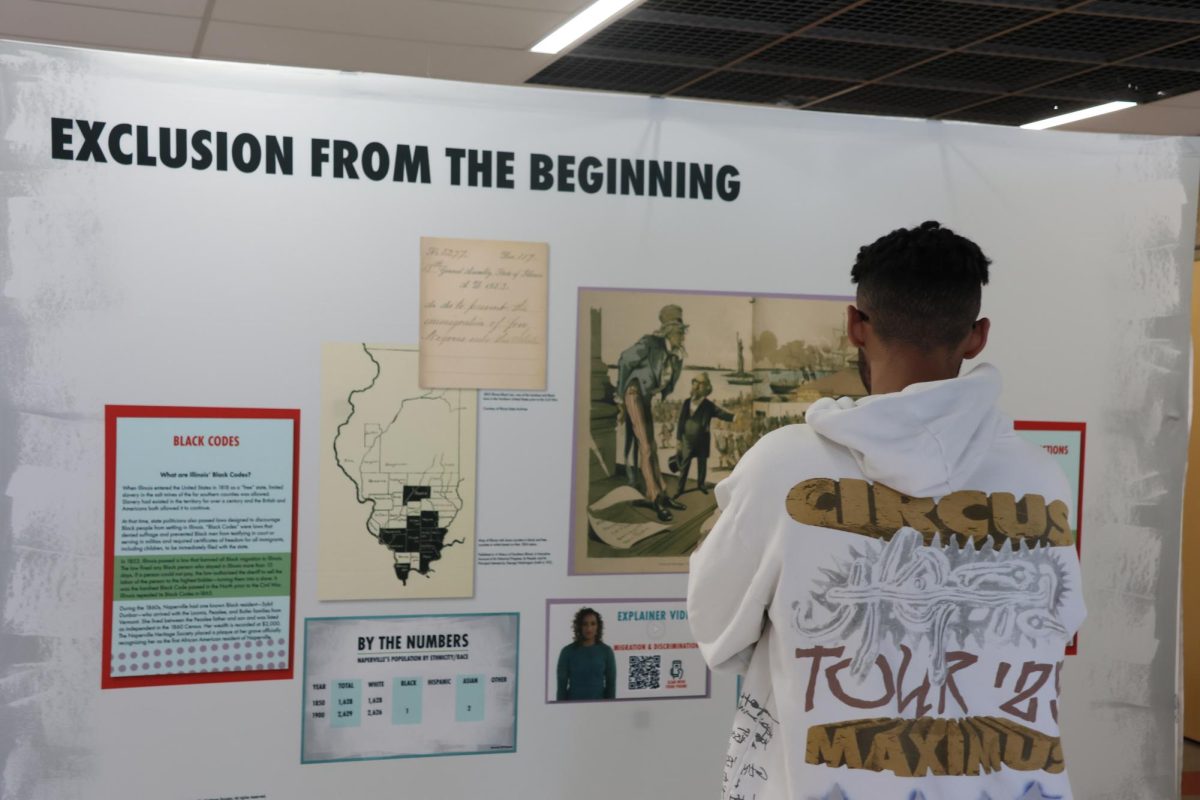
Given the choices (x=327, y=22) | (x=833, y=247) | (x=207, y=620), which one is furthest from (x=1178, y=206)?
(x=327, y=22)

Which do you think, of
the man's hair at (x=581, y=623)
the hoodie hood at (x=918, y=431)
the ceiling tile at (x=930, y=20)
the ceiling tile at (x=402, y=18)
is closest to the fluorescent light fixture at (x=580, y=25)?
the ceiling tile at (x=402, y=18)

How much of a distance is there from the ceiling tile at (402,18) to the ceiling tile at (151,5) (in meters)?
0.09

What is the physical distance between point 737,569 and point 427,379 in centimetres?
105

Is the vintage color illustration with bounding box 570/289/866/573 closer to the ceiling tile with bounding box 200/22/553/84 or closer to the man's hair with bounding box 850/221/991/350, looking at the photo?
the man's hair with bounding box 850/221/991/350

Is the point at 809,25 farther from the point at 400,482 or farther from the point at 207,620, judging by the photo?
the point at 207,620

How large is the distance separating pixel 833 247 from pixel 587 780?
1.34 metres

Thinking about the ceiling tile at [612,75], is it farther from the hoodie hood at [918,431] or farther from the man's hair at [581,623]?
the hoodie hood at [918,431]

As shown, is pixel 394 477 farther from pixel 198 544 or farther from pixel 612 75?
pixel 612 75

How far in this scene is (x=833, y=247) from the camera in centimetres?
277

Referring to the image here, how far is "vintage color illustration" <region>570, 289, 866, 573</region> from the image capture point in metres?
2.65

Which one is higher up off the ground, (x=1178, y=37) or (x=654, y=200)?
(x=1178, y=37)

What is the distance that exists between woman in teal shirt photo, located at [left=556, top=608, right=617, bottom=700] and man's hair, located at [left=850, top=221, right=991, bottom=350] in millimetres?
1153

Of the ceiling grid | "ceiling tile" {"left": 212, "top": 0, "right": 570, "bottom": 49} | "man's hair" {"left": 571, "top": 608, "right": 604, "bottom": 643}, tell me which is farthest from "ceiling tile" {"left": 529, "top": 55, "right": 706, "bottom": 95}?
"man's hair" {"left": 571, "top": 608, "right": 604, "bottom": 643}

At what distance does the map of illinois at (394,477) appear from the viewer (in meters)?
2.49
